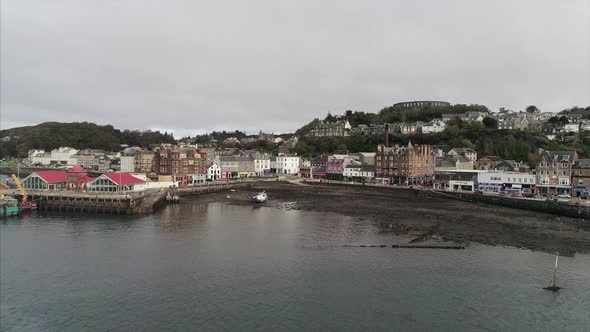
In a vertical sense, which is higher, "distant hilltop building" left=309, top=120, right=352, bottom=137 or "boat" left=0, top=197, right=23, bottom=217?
"distant hilltop building" left=309, top=120, right=352, bottom=137

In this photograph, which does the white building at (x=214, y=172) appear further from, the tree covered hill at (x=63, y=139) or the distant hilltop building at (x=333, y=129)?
the tree covered hill at (x=63, y=139)

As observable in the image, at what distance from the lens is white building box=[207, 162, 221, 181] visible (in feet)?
215

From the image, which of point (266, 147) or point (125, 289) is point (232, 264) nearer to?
point (125, 289)

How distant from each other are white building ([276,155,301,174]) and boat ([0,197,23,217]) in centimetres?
4789

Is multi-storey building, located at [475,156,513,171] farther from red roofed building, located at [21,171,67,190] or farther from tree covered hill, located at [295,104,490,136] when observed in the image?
red roofed building, located at [21,171,67,190]

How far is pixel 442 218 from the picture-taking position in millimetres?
32344

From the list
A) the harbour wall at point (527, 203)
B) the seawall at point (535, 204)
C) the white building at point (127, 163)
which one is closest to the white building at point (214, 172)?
the white building at point (127, 163)

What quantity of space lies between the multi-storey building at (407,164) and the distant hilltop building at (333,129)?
36.1 metres

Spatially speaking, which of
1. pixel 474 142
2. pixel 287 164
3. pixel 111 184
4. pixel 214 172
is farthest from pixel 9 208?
pixel 474 142

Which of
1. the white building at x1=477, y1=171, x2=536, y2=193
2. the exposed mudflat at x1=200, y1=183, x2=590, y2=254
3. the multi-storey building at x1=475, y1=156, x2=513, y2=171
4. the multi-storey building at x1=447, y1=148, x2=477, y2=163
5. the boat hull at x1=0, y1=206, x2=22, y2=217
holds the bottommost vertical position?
the exposed mudflat at x1=200, y1=183, x2=590, y2=254

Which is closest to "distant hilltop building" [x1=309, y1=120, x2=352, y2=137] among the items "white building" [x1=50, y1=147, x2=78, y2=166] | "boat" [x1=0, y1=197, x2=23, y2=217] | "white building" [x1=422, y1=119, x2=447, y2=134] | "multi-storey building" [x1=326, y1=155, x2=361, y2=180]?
"white building" [x1=422, y1=119, x2=447, y2=134]

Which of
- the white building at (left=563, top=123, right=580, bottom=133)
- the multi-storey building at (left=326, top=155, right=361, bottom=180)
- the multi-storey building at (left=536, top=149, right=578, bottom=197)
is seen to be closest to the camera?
the multi-storey building at (left=536, top=149, right=578, bottom=197)

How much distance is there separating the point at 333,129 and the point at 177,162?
51.5m

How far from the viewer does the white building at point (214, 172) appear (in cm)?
6556
